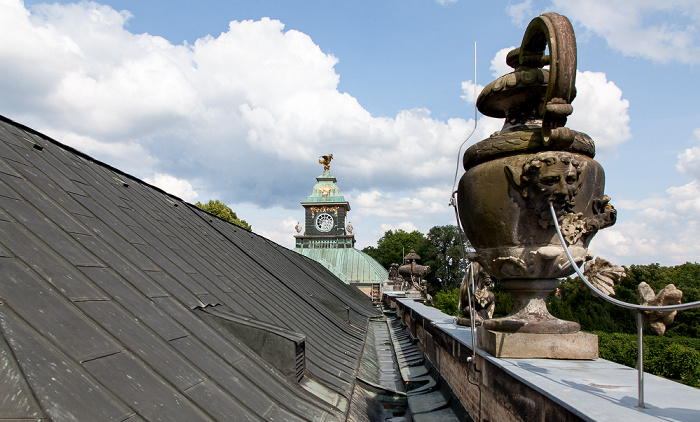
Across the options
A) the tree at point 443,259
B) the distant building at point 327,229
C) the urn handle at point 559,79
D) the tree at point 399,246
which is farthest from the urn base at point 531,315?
the tree at point 399,246

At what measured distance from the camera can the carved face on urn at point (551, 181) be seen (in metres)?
4.23

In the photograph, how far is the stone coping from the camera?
2.66 metres

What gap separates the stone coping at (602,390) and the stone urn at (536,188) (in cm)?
51

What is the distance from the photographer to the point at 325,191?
56.8 meters

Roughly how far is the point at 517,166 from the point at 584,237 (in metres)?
1.02

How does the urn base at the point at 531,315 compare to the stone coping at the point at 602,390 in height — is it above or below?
above

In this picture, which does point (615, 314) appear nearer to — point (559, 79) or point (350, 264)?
point (559, 79)

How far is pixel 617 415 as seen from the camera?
2.59 m

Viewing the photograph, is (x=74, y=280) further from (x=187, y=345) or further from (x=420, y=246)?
(x=420, y=246)

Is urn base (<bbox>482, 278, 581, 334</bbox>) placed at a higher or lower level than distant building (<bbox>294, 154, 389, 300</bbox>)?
lower

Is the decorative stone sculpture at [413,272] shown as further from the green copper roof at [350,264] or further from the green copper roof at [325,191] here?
the green copper roof at [325,191]

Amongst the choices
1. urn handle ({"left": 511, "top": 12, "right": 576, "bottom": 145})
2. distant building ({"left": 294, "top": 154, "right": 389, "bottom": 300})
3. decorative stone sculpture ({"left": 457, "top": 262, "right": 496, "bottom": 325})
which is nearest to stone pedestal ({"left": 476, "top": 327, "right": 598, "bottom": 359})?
urn handle ({"left": 511, "top": 12, "right": 576, "bottom": 145})

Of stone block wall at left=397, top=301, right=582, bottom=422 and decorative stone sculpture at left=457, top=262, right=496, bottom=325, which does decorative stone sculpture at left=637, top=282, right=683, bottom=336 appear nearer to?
stone block wall at left=397, top=301, right=582, bottom=422

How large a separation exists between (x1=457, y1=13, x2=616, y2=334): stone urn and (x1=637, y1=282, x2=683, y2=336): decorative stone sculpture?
1372 mm
